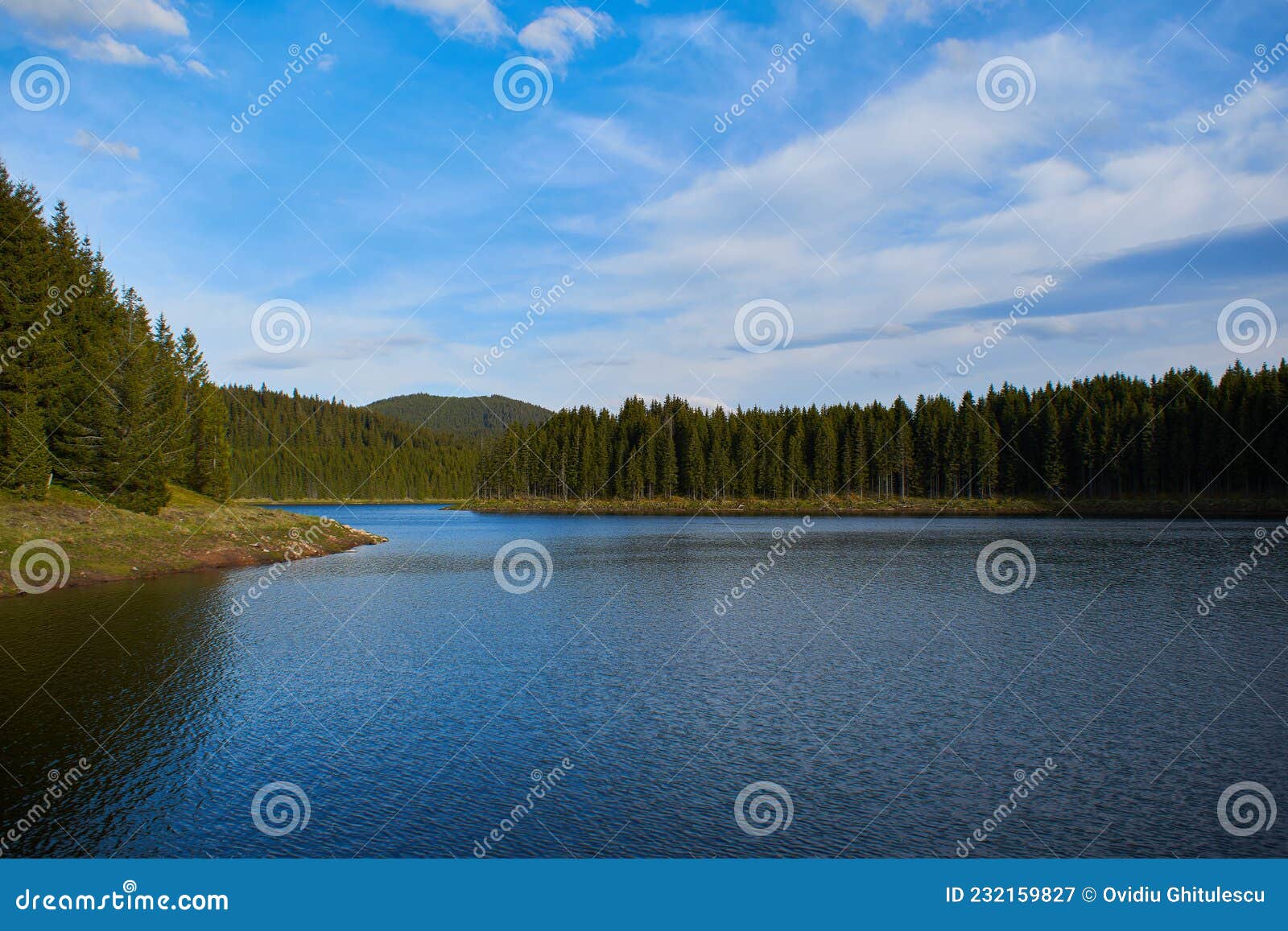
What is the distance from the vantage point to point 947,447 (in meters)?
145

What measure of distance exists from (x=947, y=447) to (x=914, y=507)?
14649 mm

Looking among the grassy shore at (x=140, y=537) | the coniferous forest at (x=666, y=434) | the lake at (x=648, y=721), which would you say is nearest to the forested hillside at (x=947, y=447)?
the coniferous forest at (x=666, y=434)

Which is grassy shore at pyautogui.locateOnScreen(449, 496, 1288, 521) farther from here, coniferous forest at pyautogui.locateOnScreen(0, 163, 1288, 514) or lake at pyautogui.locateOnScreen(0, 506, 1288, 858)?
lake at pyautogui.locateOnScreen(0, 506, 1288, 858)

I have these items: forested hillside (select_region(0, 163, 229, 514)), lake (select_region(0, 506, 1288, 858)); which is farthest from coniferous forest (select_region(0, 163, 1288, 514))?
lake (select_region(0, 506, 1288, 858))

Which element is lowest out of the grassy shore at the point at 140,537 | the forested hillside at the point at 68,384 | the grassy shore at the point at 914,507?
the grassy shore at the point at 140,537

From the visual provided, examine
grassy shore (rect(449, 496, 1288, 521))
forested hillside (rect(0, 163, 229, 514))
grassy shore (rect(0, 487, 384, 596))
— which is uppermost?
grassy shore (rect(449, 496, 1288, 521))

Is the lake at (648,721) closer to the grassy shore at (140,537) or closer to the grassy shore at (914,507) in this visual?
the grassy shore at (140,537)

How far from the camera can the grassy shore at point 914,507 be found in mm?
114938

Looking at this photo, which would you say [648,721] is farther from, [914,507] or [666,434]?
[666,434]

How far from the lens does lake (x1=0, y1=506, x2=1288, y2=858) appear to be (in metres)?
14.6

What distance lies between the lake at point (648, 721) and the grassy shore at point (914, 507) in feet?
282

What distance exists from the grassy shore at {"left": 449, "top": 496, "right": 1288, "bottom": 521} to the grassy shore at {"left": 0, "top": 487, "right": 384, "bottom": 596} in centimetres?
8390

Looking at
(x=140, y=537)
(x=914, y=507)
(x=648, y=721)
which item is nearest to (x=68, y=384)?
(x=140, y=537)

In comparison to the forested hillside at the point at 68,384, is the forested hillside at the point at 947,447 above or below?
above
